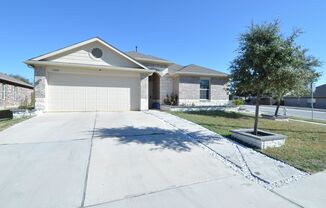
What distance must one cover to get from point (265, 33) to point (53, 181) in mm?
6924

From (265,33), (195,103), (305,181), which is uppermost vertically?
(265,33)

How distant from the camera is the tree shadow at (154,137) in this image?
586cm

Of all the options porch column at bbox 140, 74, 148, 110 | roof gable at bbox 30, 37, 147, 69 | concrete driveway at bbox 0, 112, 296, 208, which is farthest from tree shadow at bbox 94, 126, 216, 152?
roof gable at bbox 30, 37, 147, 69

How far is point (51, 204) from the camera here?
9.45 ft

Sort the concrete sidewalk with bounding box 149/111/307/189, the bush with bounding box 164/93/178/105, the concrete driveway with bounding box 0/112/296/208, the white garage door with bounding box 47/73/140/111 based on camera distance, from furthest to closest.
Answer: the bush with bounding box 164/93/178/105 < the white garage door with bounding box 47/73/140/111 < the concrete sidewalk with bounding box 149/111/307/189 < the concrete driveway with bounding box 0/112/296/208

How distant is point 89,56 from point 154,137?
8.76m

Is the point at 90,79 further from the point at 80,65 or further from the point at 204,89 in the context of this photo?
the point at 204,89

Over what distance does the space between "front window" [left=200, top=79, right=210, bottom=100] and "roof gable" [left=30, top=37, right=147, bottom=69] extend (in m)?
6.38

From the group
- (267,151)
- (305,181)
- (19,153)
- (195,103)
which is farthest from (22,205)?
(195,103)

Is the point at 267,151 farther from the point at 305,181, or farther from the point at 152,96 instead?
the point at 152,96

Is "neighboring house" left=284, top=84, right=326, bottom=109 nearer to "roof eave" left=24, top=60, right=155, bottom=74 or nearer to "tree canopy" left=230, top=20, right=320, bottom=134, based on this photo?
"roof eave" left=24, top=60, right=155, bottom=74

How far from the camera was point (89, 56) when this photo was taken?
12.8m

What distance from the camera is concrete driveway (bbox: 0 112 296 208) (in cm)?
306

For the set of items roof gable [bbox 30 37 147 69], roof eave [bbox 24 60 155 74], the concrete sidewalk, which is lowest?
the concrete sidewalk
